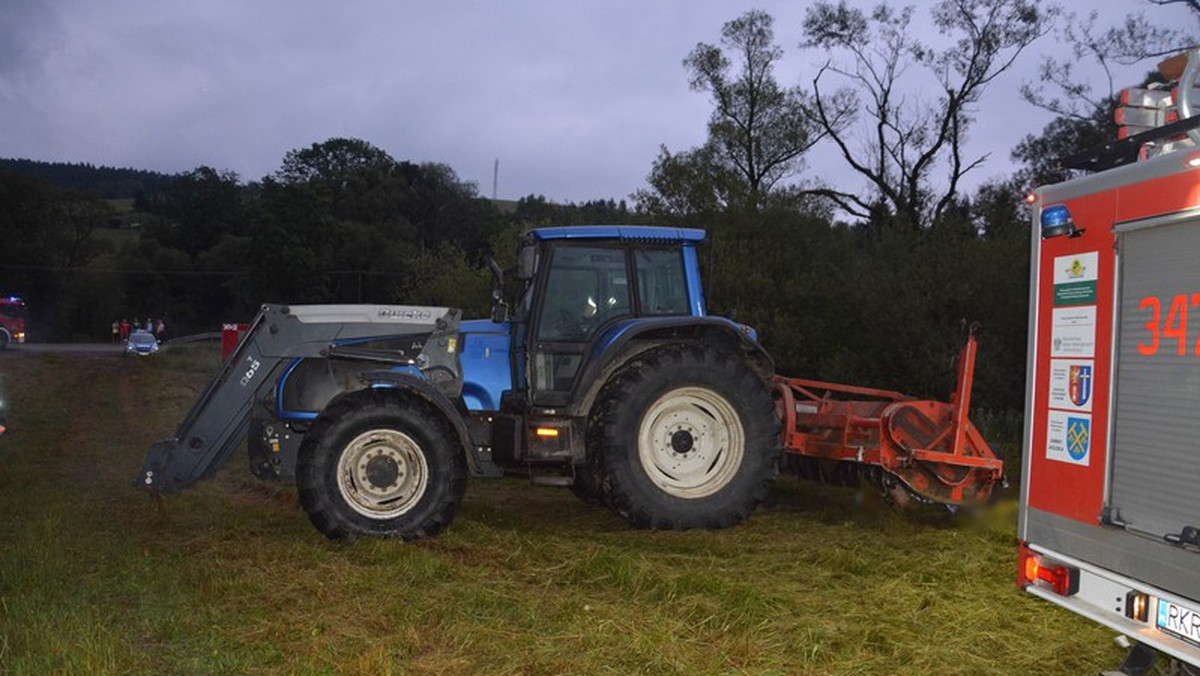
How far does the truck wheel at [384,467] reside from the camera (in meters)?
7.36

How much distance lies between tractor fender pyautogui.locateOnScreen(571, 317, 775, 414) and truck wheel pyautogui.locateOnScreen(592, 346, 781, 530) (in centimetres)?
10

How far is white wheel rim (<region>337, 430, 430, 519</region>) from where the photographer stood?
747 cm

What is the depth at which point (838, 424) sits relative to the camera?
8.48 meters

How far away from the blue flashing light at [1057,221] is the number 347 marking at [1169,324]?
20.7 inches

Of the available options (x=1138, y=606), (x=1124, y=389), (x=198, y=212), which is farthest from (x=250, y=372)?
(x=198, y=212)

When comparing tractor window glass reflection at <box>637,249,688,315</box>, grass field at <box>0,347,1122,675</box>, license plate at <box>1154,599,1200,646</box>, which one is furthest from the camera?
tractor window glass reflection at <box>637,249,688,315</box>

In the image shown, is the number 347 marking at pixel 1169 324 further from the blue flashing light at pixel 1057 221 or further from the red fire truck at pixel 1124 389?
the blue flashing light at pixel 1057 221

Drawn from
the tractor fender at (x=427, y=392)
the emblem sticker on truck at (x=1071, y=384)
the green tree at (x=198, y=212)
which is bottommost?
the tractor fender at (x=427, y=392)

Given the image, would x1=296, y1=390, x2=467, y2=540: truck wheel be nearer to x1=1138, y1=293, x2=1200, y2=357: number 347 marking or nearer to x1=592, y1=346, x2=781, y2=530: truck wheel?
x1=592, y1=346, x2=781, y2=530: truck wheel

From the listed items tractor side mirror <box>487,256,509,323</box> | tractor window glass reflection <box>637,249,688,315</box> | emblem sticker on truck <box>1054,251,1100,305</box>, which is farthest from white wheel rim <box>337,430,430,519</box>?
emblem sticker on truck <box>1054,251,1100,305</box>

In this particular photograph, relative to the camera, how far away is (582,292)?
8.32 meters

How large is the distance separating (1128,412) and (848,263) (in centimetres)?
1598

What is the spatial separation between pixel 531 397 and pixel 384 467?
1234 millimetres

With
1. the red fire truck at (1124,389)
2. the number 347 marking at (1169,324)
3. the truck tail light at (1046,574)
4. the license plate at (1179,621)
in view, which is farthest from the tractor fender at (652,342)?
the license plate at (1179,621)
